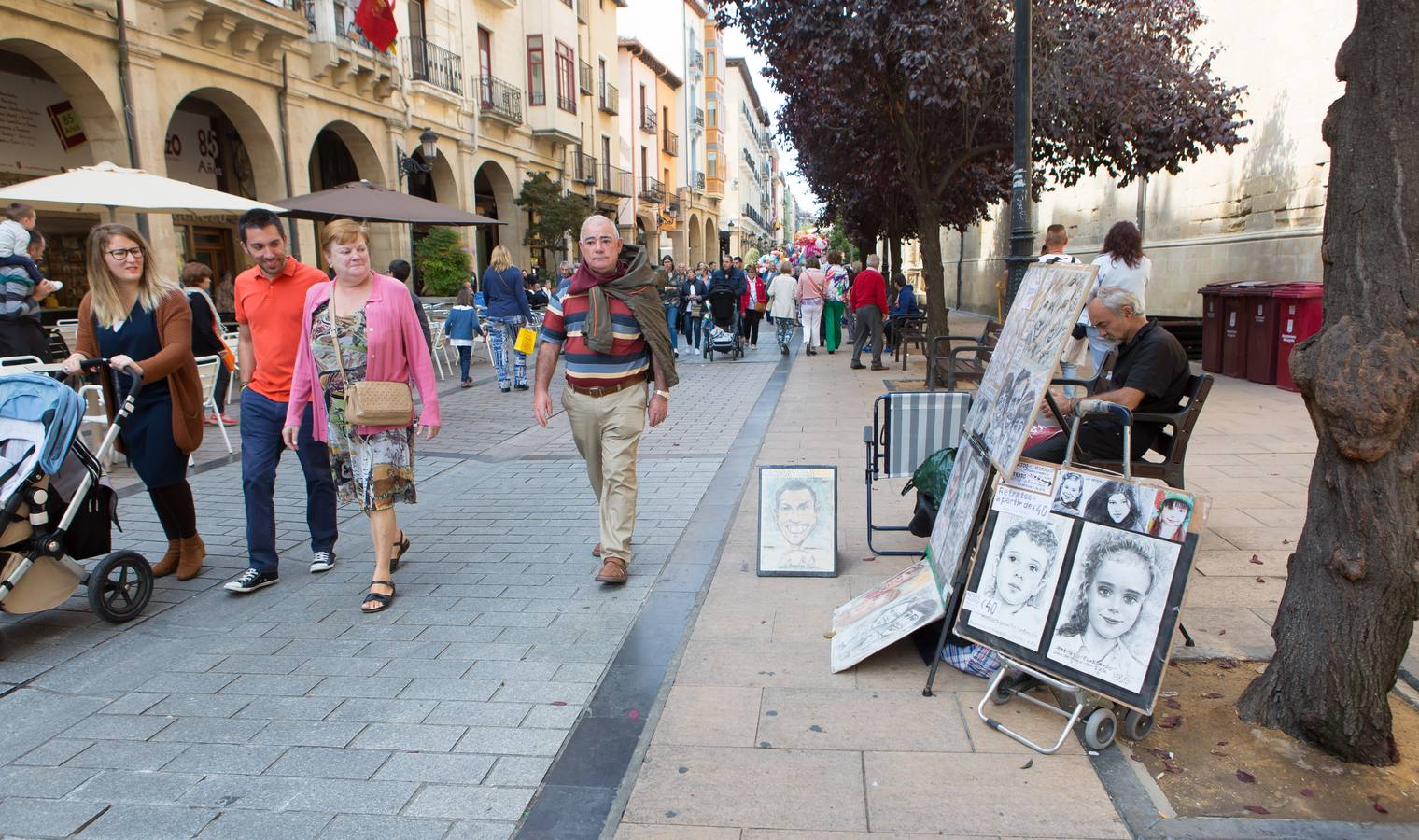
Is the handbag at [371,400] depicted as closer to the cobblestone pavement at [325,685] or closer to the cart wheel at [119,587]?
the cobblestone pavement at [325,685]

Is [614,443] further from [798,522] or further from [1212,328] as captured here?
[1212,328]

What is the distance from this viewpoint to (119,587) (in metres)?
4.26

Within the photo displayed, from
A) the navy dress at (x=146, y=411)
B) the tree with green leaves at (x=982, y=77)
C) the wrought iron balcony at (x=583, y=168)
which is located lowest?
the navy dress at (x=146, y=411)

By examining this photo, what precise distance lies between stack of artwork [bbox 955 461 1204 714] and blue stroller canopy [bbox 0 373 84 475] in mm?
3842

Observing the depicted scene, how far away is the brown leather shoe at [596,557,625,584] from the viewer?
4648mm

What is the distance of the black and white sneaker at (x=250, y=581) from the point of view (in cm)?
461

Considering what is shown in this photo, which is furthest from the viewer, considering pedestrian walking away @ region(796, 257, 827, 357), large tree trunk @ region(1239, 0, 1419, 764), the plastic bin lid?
pedestrian walking away @ region(796, 257, 827, 357)

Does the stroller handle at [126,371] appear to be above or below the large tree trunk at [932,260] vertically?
below

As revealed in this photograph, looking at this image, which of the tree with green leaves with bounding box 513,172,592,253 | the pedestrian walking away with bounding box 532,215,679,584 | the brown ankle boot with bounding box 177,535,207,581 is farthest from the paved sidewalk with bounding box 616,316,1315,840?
the tree with green leaves with bounding box 513,172,592,253

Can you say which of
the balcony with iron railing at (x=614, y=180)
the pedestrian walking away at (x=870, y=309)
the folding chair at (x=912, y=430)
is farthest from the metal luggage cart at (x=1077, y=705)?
the balcony with iron railing at (x=614, y=180)

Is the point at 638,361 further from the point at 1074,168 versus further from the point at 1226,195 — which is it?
the point at 1226,195

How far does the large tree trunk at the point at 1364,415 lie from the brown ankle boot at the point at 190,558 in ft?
16.5

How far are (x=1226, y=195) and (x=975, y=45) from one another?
7252 mm

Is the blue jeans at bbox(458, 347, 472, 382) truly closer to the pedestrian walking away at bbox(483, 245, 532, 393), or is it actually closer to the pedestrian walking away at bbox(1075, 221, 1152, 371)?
the pedestrian walking away at bbox(483, 245, 532, 393)
